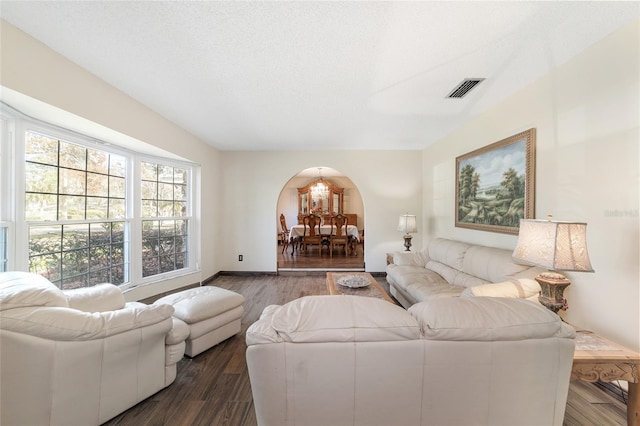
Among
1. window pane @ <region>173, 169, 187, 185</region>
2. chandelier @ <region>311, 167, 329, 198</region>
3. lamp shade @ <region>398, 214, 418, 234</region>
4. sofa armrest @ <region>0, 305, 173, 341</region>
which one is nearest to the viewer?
sofa armrest @ <region>0, 305, 173, 341</region>

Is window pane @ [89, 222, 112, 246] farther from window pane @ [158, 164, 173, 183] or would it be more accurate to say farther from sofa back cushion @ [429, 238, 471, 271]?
sofa back cushion @ [429, 238, 471, 271]

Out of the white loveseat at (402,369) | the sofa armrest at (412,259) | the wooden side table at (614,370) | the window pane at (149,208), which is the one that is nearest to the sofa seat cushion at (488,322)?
the white loveseat at (402,369)

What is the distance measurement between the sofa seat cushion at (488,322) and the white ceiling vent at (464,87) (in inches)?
77.4

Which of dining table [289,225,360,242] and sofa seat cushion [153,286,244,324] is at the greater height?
dining table [289,225,360,242]

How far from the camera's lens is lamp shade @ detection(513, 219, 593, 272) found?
1.41m

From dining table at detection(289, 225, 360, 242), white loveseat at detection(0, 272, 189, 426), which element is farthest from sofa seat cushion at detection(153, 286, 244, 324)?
dining table at detection(289, 225, 360, 242)

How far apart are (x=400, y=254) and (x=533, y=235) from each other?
212 centimetres

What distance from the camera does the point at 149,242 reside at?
3371 mm

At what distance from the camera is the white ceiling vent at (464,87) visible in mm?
2141

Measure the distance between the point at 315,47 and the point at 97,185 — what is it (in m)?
2.80

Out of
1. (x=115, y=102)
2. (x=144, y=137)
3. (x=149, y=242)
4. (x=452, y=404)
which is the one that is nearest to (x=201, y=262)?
(x=149, y=242)

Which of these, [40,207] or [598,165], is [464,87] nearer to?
[598,165]

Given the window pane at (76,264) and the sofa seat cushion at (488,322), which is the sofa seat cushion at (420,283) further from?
the window pane at (76,264)

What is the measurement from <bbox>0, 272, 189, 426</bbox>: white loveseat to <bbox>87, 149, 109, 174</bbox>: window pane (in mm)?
1595
